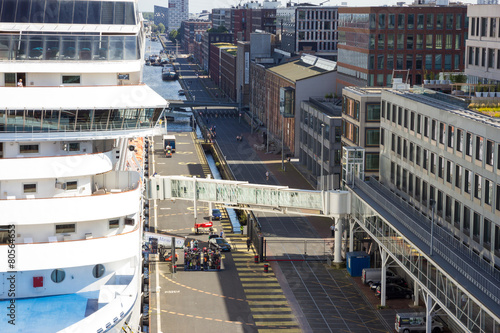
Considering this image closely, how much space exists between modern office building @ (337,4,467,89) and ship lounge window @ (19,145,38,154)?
79.8 m

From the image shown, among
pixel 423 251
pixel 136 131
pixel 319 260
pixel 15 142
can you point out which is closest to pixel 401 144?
pixel 319 260

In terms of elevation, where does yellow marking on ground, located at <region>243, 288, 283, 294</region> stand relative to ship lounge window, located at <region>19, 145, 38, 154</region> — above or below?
below

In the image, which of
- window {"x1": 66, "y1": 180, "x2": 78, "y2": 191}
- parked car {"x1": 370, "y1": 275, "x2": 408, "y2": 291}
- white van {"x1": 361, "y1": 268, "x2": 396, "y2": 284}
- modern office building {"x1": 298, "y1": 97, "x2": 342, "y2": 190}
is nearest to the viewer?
window {"x1": 66, "y1": 180, "x2": 78, "y2": 191}

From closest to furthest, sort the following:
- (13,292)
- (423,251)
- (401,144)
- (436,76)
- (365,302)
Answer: (13,292), (423,251), (365,302), (401,144), (436,76)

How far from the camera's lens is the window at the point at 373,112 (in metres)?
85.9

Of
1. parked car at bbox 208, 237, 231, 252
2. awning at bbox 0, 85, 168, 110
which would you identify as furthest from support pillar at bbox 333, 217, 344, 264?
awning at bbox 0, 85, 168, 110

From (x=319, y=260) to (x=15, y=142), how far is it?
43.9 metres

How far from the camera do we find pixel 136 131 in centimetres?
4025

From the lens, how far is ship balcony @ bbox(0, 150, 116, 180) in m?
37.0

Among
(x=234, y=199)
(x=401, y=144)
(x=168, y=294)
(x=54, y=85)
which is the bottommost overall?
(x=168, y=294)

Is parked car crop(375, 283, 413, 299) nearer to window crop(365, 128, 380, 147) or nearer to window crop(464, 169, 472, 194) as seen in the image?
window crop(464, 169, 472, 194)

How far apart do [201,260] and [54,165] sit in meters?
39.1

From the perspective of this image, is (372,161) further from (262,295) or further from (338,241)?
(262,295)

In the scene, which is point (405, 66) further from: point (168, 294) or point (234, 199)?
point (168, 294)
